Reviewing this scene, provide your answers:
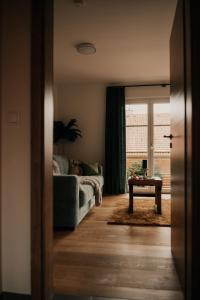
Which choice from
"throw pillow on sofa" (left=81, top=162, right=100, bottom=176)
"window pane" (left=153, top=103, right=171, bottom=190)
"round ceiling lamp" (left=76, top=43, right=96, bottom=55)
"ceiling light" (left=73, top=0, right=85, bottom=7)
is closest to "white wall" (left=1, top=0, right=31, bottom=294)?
"ceiling light" (left=73, top=0, right=85, bottom=7)

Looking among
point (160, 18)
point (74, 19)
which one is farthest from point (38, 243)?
point (160, 18)

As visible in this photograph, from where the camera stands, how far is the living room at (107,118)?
195 centimetres

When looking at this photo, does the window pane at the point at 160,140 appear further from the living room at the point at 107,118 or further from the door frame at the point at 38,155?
the door frame at the point at 38,155

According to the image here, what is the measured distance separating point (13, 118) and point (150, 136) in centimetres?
440

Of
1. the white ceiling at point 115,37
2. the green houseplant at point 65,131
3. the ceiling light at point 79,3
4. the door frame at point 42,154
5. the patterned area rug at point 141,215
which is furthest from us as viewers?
the green houseplant at point 65,131

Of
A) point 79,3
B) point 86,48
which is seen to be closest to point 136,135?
point 86,48

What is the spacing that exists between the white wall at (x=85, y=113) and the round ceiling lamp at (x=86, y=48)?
2081mm

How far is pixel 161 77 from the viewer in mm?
5227

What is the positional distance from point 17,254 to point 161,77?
4607mm

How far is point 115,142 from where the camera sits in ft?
18.3

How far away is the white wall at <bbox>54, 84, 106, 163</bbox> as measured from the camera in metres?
5.78

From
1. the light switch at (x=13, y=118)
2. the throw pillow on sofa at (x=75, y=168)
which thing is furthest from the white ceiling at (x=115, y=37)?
the throw pillow on sofa at (x=75, y=168)

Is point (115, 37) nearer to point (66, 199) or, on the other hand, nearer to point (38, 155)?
point (66, 199)

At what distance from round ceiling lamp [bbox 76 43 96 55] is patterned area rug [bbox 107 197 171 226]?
2418 millimetres
